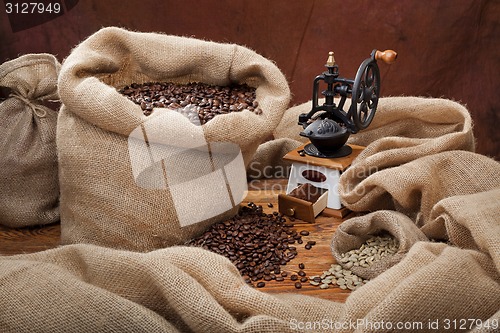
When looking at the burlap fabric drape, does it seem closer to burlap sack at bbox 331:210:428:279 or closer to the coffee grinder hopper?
burlap sack at bbox 331:210:428:279

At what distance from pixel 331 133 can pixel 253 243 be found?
47 centimetres

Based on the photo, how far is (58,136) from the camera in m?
2.01

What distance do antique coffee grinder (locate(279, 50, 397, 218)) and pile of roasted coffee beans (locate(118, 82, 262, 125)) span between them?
251mm

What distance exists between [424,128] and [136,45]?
1058mm

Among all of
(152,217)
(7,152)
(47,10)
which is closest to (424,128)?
(152,217)

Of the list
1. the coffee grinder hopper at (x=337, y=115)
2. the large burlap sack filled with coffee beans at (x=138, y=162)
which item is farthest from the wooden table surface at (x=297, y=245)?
the coffee grinder hopper at (x=337, y=115)

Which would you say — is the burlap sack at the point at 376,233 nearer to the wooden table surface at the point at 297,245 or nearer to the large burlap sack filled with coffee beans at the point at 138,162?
the wooden table surface at the point at 297,245

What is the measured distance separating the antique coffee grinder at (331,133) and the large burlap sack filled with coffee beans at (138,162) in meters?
0.18

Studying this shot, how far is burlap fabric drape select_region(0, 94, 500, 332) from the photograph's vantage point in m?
1.41

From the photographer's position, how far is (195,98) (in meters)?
2.06

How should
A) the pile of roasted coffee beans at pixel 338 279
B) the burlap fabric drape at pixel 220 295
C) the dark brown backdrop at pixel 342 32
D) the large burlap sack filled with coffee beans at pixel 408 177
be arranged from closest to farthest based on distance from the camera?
the burlap fabric drape at pixel 220 295 → the pile of roasted coffee beans at pixel 338 279 → the large burlap sack filled with coffee beans at pixel 408 177 → the dark brown backdrop at pixel 342 32

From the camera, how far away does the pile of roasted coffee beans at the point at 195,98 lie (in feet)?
6.51

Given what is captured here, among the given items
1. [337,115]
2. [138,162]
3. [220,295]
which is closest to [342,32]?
[337,115]

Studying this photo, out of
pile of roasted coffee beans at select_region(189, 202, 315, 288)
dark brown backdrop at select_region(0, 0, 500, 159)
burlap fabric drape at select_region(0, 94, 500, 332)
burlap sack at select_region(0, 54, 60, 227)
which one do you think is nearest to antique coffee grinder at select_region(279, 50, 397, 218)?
pile of roasted coffee beans at select_region(189, 202, 315, 288)
